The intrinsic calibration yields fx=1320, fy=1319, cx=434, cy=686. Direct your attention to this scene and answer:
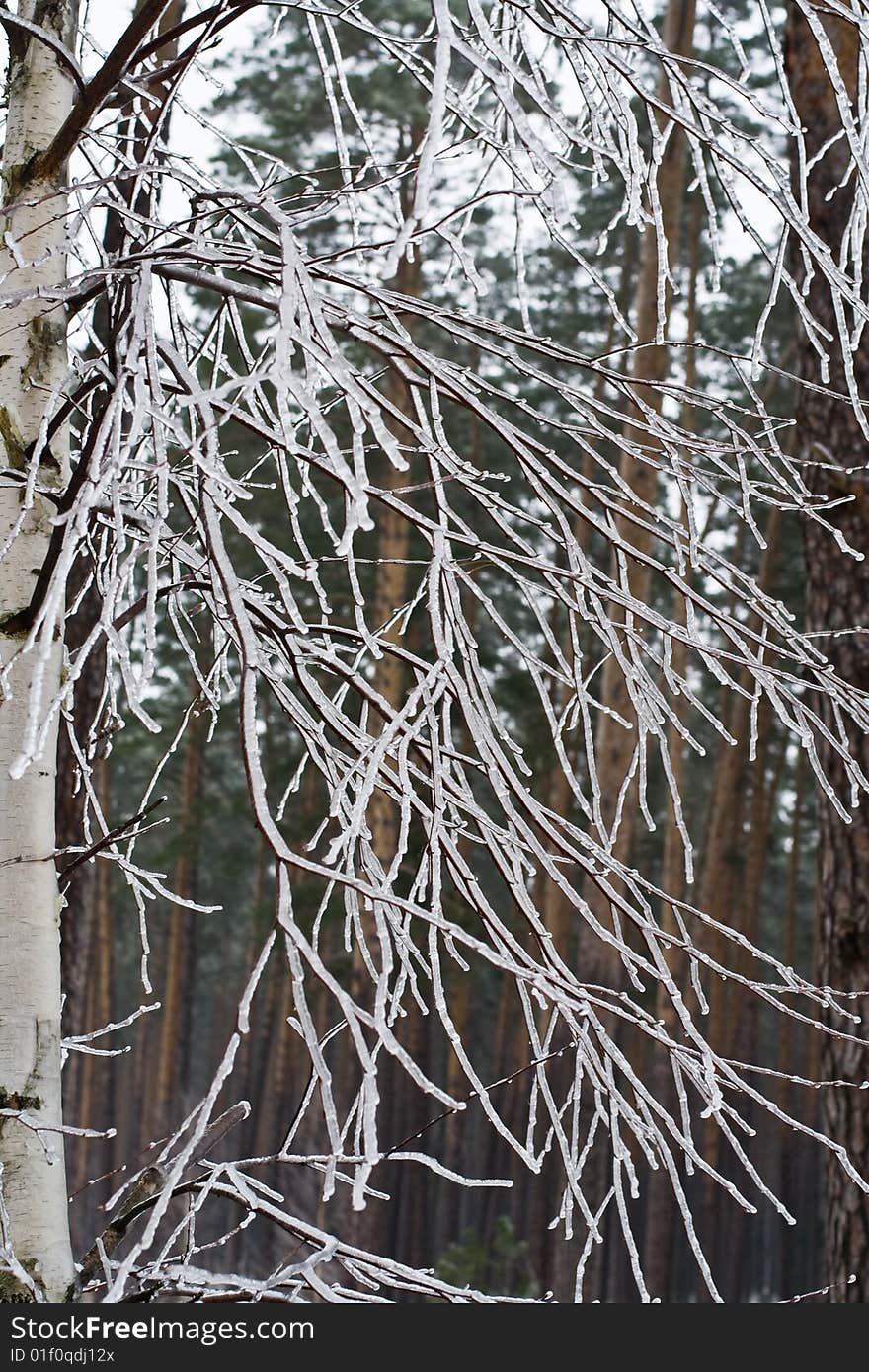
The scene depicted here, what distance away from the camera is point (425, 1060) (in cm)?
1797

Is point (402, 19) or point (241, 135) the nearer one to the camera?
point (402, 19)

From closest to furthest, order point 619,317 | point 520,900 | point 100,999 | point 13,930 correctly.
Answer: point 520,900 < point 13,930 < point 619,317 < point 100,999

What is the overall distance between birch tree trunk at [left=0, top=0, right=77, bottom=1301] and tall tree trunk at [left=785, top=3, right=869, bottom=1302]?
2.40m

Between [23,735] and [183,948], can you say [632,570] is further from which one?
[23,735]

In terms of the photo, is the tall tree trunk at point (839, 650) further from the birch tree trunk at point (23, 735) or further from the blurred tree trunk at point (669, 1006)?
the blurred tree trunk at point (669, 1006)

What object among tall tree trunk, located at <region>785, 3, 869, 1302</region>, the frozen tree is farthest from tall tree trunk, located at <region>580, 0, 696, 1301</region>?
the frozen tree

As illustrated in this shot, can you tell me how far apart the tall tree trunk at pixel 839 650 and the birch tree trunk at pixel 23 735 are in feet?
7.87

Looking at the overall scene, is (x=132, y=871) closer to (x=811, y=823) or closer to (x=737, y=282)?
(x=737, y=282)

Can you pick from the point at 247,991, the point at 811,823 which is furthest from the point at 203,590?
the point at 811,823

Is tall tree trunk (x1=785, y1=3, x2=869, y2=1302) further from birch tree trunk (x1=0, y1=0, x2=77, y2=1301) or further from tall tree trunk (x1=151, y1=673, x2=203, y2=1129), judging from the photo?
tall tree trunk (x1=151, y1=673, x2=203, y2=1129)

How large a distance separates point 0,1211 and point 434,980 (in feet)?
2.35

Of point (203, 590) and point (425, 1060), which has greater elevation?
point (203, 590)

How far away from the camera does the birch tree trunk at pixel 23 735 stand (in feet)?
5.70

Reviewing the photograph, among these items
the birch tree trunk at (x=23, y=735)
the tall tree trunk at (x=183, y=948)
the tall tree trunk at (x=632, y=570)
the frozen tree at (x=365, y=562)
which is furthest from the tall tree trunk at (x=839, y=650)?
the tall tree trunk at (x=183, y=948)
